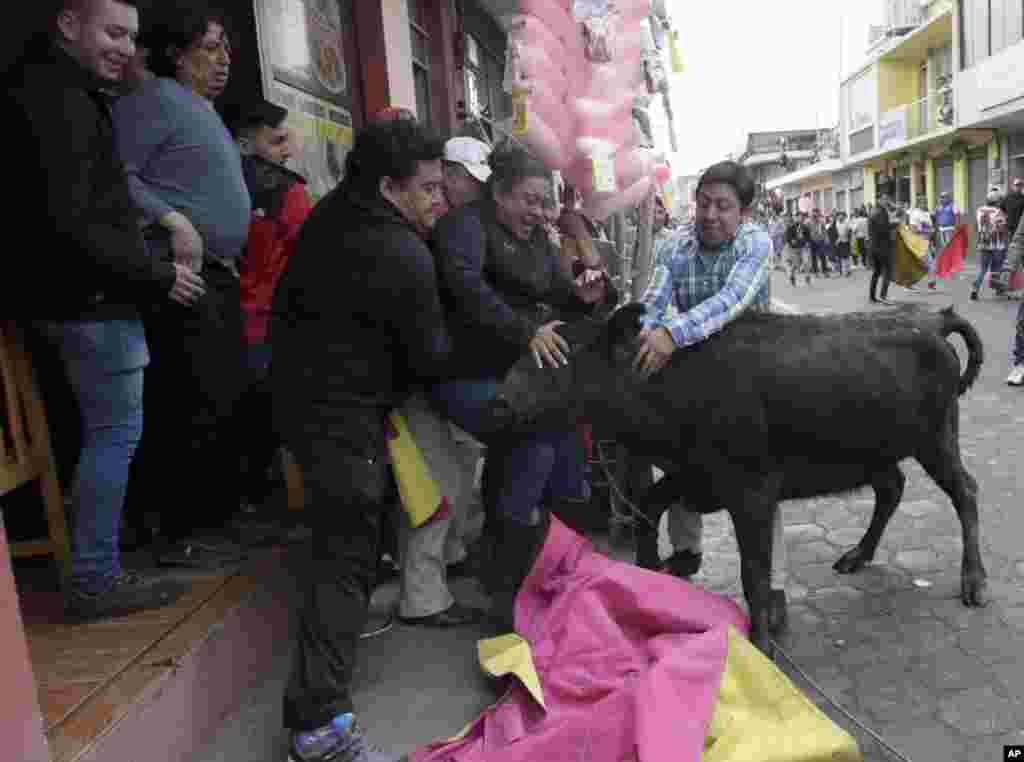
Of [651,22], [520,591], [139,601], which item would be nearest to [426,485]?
[520,591]

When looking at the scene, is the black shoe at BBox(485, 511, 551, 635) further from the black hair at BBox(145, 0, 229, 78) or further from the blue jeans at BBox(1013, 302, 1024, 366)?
the blue jeans at BBox(1013, 302, 1024, 366)

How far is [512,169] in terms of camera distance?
10.8ft

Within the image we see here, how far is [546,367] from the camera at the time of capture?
3.09 m

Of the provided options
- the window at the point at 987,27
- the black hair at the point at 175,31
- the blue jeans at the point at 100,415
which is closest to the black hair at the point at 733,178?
the black hair at the point at 175,31

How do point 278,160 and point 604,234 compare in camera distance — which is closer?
point 278,160

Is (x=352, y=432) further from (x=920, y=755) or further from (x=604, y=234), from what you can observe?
(x=604, y=234)

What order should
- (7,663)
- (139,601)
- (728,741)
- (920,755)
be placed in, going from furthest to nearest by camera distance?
(139,601) < (920,755) < (728,741) < (7,663)

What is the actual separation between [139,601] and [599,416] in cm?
169

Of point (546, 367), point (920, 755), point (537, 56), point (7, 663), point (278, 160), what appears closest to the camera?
point (7, 663)

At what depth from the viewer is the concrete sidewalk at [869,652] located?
269 cm

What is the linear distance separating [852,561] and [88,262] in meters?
3.29

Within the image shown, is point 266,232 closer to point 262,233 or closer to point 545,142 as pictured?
point 262,233

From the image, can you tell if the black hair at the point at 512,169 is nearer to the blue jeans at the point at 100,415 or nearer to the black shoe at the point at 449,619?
the blue jeans at the point at 100,415

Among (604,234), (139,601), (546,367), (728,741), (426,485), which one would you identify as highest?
(604,234)
